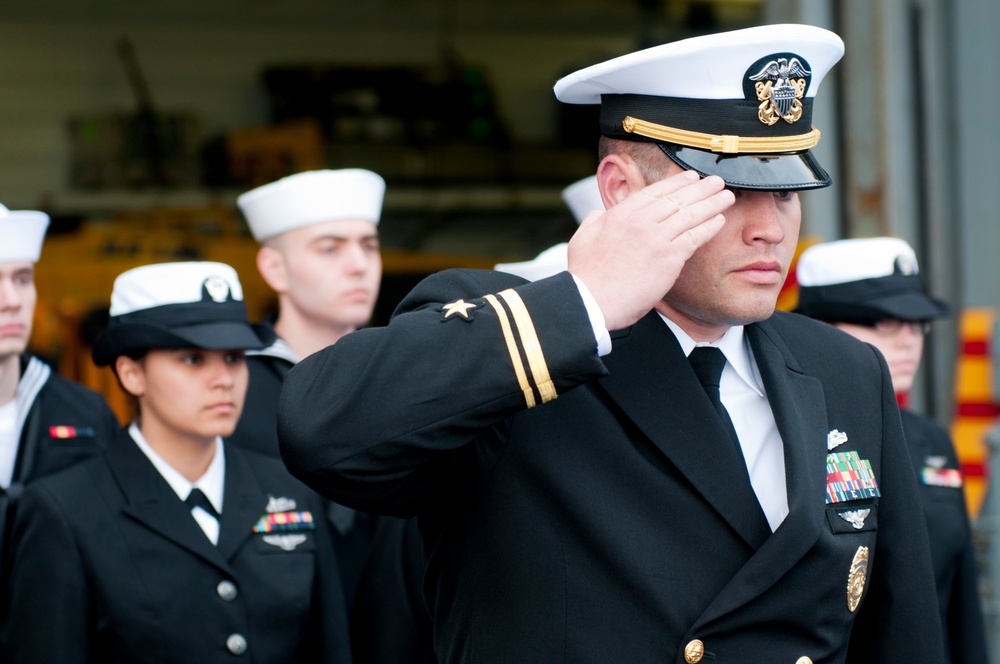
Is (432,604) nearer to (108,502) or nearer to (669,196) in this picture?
(669,196)

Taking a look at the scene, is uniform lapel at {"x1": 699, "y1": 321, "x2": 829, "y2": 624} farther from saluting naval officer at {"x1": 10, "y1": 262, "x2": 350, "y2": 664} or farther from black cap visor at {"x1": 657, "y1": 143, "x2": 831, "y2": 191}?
saluting naval officer at {"x1": 10, "y1": 262, "x2": 350, "y2": 664}

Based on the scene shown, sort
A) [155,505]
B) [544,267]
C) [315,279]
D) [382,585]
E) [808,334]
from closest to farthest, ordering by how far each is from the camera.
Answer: [808,334] < [155,505] < [382,585] < [544,267] < [315,279]

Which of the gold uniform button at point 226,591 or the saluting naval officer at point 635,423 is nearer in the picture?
the saluting naval officer at point 635,423

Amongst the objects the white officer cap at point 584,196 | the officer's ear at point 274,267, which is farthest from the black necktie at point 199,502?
the white officer cap at point 584,196

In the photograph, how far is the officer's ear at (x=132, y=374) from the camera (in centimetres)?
312

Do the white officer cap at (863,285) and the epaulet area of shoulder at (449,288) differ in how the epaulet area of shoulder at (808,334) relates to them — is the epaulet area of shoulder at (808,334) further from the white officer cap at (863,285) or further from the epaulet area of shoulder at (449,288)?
the white officer cap at (863,285)

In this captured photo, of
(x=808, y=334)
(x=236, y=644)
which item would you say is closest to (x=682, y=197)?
(x=808, y=334)

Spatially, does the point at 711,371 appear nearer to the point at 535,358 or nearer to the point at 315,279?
the point at 535,358

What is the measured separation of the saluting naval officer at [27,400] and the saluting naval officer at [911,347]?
1.97 m

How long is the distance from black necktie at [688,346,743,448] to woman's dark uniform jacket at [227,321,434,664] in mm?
1310

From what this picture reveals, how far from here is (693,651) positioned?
1.62 meters

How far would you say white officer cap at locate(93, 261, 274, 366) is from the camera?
121 inches

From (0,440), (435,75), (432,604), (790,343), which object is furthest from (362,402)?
(435,75)

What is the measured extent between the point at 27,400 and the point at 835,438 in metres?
2.48
